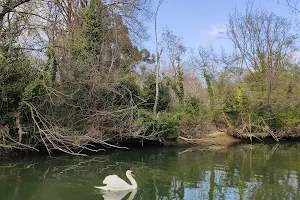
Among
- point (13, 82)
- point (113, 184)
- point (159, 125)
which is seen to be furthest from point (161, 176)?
point (13, 82)

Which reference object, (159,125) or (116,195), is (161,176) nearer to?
(116,195)

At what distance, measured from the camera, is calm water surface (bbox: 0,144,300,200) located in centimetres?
906

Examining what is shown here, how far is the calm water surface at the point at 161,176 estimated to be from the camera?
906cm

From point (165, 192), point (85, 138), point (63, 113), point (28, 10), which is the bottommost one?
point (165, 192)

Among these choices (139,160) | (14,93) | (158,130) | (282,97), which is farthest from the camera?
(282,97)

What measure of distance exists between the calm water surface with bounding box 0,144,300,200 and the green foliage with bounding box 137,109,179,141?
1.44 metres

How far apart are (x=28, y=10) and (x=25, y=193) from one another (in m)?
7.91

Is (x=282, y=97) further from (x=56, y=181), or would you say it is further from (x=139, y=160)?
(x=56, y=181)

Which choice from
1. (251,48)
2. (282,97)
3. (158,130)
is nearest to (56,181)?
(158,130)

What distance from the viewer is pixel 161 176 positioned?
37.6ft

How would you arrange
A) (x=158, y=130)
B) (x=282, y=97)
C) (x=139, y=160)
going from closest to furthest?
(x=139, y=160) → (x=158, y=130) → (x=282, y=97)

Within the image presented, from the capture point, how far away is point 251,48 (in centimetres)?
2928

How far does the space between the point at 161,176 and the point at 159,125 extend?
685 centimetres

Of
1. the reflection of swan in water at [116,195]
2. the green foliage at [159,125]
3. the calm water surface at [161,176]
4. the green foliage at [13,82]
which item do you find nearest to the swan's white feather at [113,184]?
the reflection of swan in water at [116,195]
